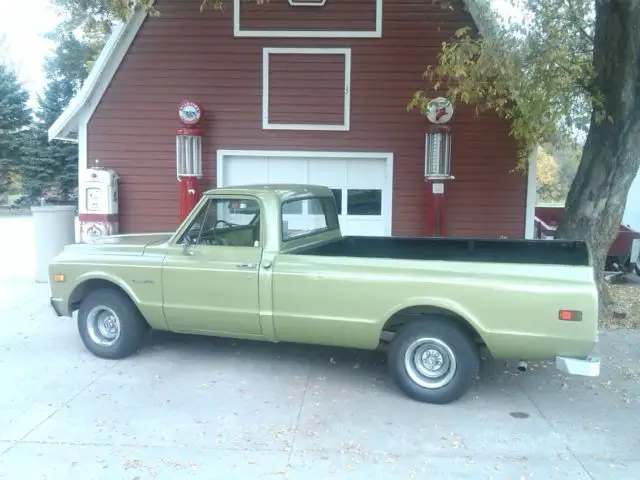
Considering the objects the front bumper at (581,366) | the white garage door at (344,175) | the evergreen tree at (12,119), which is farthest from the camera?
the evergreen tree at (12,119)

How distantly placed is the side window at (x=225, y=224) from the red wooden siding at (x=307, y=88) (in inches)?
193

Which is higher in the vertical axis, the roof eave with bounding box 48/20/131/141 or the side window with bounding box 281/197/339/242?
the roof eave with bounding box 48/20/131/141

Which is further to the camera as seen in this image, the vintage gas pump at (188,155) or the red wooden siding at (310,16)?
the red wooden siding at (310,16)

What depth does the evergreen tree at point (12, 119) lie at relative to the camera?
31656 mm

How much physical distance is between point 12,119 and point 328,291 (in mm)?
32882

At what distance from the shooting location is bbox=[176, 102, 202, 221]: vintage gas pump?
9.63 m

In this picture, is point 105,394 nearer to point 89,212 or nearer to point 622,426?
point 622,426

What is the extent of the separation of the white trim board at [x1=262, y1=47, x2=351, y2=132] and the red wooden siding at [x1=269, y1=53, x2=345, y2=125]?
0.17ft

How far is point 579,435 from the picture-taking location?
167 inches

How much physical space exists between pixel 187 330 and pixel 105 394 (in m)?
0.93

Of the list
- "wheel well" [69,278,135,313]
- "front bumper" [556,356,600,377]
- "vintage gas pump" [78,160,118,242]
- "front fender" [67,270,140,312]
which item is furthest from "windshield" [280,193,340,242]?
"vintage gas pump" [78,160,118,242]

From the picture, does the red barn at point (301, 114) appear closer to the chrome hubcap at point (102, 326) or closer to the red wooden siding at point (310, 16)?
the red wooden siding at point (310, 16)

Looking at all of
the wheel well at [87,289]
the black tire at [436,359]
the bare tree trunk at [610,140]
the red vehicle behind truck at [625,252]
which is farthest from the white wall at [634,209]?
the wheel well at [87,289]

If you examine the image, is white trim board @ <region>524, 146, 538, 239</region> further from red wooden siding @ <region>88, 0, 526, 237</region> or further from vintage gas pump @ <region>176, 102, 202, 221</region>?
vintage gas pump @ <region>176, 102, 202, 221</region>
